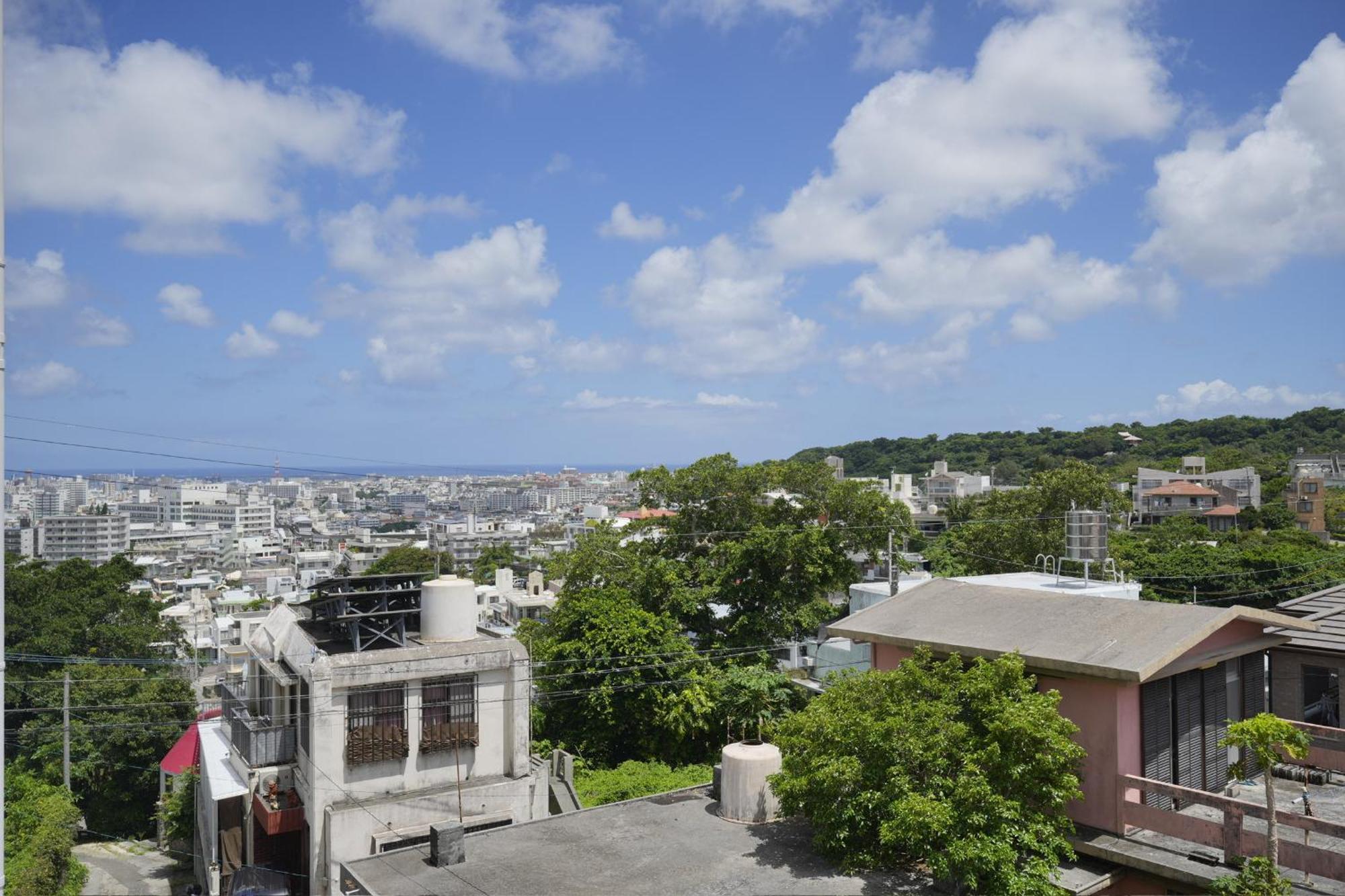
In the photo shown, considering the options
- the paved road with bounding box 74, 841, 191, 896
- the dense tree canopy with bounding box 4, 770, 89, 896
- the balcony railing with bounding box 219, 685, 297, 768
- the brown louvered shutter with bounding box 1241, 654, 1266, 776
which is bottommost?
the paved road with bounding box 74, 841, 191, 896

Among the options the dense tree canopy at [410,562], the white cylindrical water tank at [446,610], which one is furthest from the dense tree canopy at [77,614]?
the white cylindrical water tank at [446,610]

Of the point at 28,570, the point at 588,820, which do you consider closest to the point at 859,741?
the point at 588,820

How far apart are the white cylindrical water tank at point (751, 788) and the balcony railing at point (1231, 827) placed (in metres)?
4.83

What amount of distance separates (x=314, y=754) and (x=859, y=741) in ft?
34.2

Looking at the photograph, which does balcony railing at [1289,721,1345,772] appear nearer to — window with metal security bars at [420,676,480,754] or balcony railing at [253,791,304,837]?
window with metal security bars at [420,676,480,754]

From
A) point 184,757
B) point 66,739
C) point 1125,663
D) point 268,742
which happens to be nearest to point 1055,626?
point 1125,663

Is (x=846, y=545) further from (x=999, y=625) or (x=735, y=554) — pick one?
(x=999, y=625)

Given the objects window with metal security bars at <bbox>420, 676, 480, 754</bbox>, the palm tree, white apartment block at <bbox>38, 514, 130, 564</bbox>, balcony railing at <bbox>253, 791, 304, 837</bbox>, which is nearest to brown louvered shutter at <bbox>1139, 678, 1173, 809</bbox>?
the palm tree

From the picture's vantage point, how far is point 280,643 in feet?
67.2

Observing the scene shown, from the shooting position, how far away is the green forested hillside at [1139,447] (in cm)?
12138

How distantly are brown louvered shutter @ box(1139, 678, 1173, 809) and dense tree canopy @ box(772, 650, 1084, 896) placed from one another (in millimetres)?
1087

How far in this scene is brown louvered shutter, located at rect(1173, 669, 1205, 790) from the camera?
42.7 feet

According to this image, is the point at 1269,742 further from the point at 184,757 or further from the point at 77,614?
the point at 77,614

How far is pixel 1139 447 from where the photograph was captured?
141 meters
